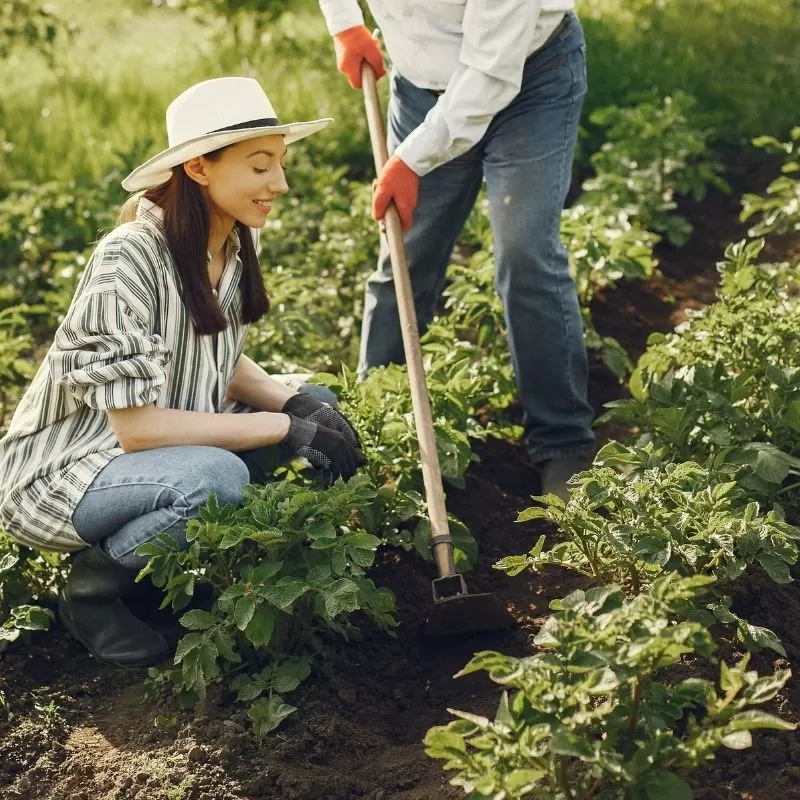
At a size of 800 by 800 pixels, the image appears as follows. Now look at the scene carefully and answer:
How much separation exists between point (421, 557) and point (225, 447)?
59cm

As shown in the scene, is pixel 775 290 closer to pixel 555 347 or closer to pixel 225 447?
pixel 555 347

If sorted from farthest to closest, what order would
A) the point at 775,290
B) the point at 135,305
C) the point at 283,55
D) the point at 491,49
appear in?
the point at 283,55 → the point at 775,290 → the point at 491,49 → the point at 135,305

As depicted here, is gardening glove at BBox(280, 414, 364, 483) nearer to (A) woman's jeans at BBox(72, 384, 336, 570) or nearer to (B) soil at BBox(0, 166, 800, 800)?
(A) woman's jeans at BBox(72, 384, 336, 570)

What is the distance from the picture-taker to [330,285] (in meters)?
4.72

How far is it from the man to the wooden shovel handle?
10 cm

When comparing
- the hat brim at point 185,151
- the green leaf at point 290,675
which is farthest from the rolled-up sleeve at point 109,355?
the green leaf at point 290,675

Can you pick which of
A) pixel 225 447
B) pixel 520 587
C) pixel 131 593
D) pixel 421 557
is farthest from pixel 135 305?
pixel 520 587

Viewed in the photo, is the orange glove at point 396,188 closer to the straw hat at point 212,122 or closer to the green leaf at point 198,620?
the straw hat at point 212,122

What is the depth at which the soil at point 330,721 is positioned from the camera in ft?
8.66

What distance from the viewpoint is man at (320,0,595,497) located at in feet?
10.7

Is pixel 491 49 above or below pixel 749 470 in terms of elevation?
above

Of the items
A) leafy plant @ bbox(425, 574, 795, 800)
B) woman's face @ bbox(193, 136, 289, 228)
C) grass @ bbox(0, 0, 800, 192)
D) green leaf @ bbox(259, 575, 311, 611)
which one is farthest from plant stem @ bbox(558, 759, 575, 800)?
grass @ bbox(0, 0, 800, 192)

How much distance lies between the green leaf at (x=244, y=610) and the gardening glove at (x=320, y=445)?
0.49 meters

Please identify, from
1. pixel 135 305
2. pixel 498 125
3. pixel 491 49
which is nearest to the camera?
pixel 135 305
